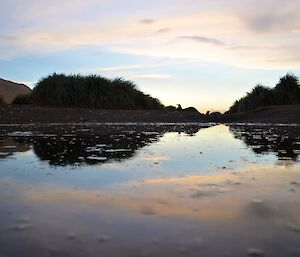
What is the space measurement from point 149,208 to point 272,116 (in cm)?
1724

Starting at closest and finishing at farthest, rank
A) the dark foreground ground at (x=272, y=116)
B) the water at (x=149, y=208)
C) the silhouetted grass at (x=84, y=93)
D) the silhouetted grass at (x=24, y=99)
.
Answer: the water at (x=149, y=208) → the dark foreground ground at (x=272, y=116) → the silhouetted grass at (x=84, y=93) → the silhouetted grass at (x=24, y=99)

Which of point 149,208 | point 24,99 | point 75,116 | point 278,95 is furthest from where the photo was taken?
point 278,95

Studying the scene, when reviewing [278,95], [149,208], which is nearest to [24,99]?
[278,95]

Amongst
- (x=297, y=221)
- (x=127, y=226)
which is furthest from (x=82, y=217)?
(x=297, y=221)

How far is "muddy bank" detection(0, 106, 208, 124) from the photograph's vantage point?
17.9m

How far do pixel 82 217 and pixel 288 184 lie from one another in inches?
80.8

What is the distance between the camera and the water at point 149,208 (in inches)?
87.7

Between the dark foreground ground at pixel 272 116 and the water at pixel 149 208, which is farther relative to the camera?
the dark foreground ground at pixel 272 116

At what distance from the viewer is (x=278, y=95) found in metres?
24.2

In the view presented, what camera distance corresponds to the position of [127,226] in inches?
100

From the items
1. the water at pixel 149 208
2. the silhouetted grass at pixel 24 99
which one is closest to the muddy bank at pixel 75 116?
the silhouetted grass at pixel 24 99

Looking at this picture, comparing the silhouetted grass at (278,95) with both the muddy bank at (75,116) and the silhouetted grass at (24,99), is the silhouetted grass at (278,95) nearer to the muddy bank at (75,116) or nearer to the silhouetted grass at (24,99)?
the muddy bank at (75,116)

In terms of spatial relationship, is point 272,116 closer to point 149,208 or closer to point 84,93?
point 84,93

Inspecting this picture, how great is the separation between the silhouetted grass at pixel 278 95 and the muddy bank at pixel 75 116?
16.6 ft
